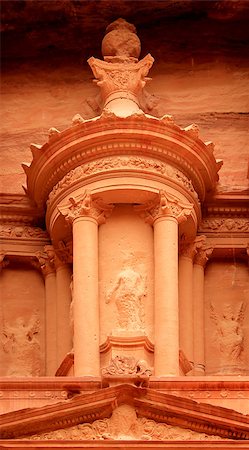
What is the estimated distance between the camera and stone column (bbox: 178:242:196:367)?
2820cm

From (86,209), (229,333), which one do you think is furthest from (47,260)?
(229,333)

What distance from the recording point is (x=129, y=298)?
2739 centimetres

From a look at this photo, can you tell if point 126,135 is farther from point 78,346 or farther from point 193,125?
point 78,346

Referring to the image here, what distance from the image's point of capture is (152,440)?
23.8 m

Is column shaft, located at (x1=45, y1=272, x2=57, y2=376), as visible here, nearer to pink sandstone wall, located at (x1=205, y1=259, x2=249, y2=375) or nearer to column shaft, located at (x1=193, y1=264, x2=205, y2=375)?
column shaft, located at (x1=193, y1=264, x2=205, y2=375)

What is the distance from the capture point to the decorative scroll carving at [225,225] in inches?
1155

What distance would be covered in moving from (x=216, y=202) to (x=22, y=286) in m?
2.87

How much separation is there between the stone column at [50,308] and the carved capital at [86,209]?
110 centimetres

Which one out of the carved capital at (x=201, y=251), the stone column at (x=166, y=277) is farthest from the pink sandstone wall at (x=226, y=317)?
the stone column at (x=166, y=277)

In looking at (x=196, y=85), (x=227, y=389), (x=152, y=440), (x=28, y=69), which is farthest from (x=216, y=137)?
(x=152, y=440)

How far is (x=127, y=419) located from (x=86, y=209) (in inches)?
177

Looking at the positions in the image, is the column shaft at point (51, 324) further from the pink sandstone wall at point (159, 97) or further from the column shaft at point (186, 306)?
the pink sandstone wall at point (159, 97)

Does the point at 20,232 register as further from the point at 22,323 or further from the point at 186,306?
the point at 186,306

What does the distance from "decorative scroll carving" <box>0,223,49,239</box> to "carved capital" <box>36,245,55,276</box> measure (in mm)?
346
